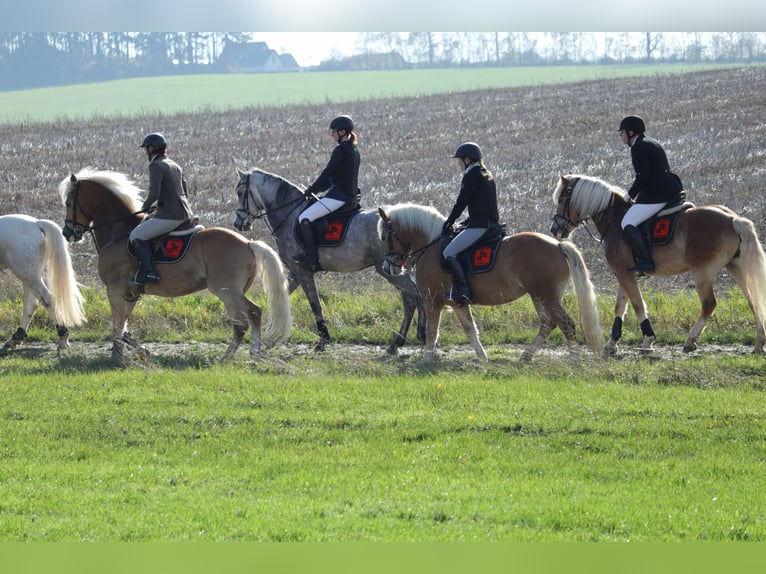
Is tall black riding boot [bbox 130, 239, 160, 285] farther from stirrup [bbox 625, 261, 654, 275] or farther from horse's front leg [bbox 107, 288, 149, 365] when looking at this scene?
stirrup [bbox 625, 261, 654, 275]

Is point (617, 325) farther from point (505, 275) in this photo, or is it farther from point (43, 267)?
point (43, 267)

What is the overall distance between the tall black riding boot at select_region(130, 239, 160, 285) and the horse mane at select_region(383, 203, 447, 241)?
2959mm

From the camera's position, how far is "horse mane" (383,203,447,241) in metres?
11.8

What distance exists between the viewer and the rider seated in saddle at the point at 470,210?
11.2 meters

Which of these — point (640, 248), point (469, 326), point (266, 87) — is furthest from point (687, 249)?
point (266, 87)

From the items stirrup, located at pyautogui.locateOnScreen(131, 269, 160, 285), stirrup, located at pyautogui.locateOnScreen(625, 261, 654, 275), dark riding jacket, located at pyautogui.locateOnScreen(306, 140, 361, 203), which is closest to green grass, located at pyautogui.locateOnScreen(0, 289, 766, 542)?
stirrup, located at pyautogui.locateOnScreen(131, 269, 160, 285)

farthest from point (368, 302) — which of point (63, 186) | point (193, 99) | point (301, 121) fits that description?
point (193, 99)

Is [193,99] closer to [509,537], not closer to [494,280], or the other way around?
[494,280]

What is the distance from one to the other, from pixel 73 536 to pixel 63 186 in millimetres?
7877

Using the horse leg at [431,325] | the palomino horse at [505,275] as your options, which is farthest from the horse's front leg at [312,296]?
the horse leg at [431,325]

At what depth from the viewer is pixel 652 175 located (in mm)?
11758

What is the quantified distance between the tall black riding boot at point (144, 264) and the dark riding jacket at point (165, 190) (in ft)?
1.31

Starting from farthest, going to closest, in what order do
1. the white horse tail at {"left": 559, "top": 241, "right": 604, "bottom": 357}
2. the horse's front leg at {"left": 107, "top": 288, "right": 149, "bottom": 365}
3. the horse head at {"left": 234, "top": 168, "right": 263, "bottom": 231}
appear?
1. the horse head at {"left": 234, "top": 168, "right": 263, "bottom": 231}
2. the horse's front leg at {"left": 107, "top": 288, "right": 149, "bottom": 365}
3. the white horse tail at {"left": 559, "top": 241, "right": 604, "bottom": 357}

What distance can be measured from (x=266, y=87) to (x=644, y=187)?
6114 cm
